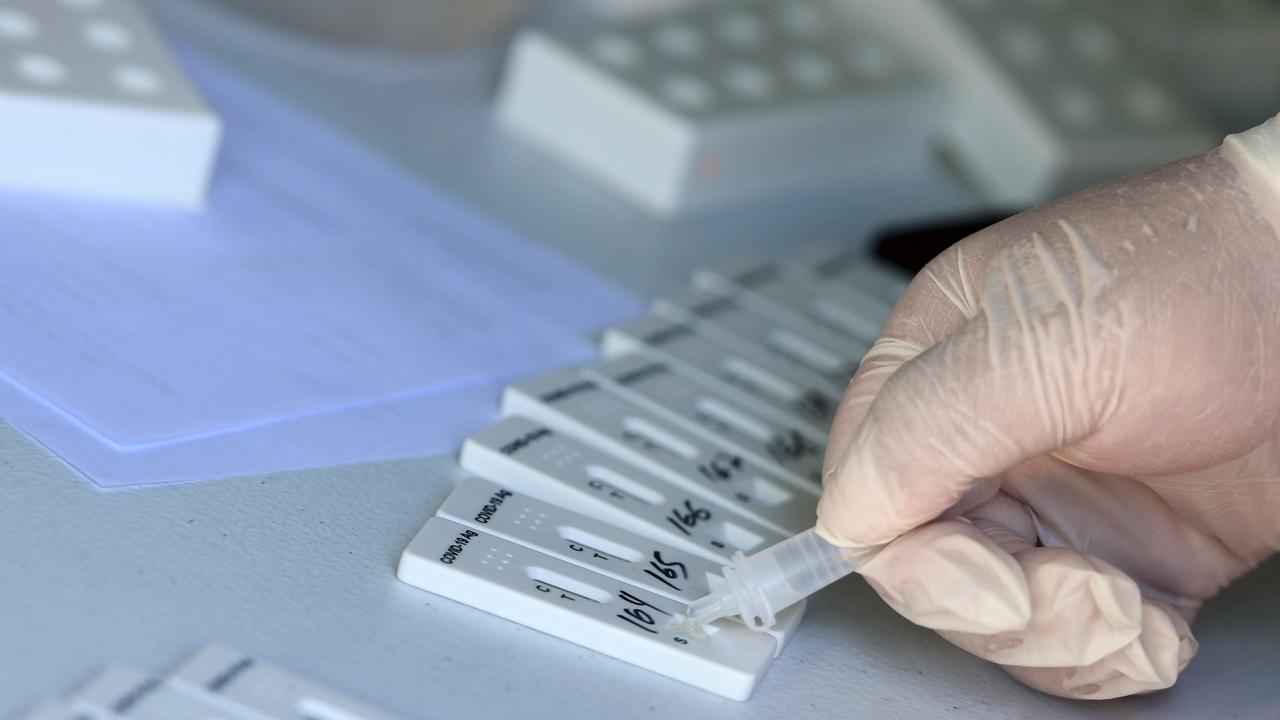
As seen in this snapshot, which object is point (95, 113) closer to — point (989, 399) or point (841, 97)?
point (989, 399)

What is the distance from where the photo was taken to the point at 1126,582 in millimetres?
700

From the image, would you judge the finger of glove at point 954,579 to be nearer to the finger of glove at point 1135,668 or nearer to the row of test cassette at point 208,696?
the finger of glove at point 1135,668

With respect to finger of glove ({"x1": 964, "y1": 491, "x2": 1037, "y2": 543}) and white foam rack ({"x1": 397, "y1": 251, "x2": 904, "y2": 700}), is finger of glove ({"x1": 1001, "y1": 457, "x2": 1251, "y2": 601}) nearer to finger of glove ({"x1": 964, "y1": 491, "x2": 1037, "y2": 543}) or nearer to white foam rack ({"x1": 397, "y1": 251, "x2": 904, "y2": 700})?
finger of glove ({"x1": 964, "y1": 491, "x2": 1037, "y2": 543})

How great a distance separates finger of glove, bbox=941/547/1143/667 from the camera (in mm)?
700

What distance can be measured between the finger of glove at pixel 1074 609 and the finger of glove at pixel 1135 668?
0.07 feet

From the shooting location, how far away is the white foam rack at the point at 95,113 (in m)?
0.99

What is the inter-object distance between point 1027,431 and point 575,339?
0.47 meters

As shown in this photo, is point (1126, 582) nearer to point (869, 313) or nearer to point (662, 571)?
point (662, 571)

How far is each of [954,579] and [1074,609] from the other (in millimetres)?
65

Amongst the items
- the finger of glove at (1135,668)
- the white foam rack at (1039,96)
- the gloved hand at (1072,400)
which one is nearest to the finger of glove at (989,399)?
the gloved hand at (1072,400)

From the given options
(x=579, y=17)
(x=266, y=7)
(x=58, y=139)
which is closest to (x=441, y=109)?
(x=266, y=7)

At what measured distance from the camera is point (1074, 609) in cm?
71

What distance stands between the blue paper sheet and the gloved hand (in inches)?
12.8

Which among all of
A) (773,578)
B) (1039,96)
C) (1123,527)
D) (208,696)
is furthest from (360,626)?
(1039,96)
